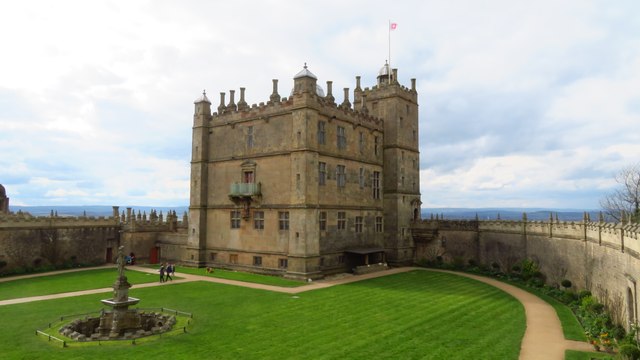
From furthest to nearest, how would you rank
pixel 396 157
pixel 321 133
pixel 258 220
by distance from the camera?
pixel 396 157 < pixel 258 220 < pixel 321 133

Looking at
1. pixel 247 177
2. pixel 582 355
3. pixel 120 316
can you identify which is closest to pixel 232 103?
pixel 247 177

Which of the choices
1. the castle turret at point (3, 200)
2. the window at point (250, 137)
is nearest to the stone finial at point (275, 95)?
the window at point (250, 137)

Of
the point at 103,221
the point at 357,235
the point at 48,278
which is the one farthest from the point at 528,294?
the point at 103,221

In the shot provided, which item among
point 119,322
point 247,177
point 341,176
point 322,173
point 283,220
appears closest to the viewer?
point 119,322

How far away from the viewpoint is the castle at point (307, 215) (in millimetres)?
38656

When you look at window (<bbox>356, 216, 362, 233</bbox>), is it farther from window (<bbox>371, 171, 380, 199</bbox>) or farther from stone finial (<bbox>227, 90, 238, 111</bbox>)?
stone finial (<bbox>227, 90, 238, 111</bbox>)

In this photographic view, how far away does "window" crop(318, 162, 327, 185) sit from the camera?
40.2 m

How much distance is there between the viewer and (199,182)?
47062 millimetres

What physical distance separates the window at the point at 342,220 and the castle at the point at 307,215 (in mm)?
101

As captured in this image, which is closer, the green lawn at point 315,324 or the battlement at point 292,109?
the green lawn at point 315,324

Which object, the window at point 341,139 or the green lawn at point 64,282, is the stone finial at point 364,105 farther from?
the green lawn at point 64,282

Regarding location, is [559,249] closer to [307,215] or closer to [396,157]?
[396,157]

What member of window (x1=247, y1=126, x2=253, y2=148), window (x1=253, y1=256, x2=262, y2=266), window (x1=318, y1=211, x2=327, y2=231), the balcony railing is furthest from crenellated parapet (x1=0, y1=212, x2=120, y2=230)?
window (x1=318, y1=211, x2=327, y2=231)

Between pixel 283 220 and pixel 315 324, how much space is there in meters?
18.3
